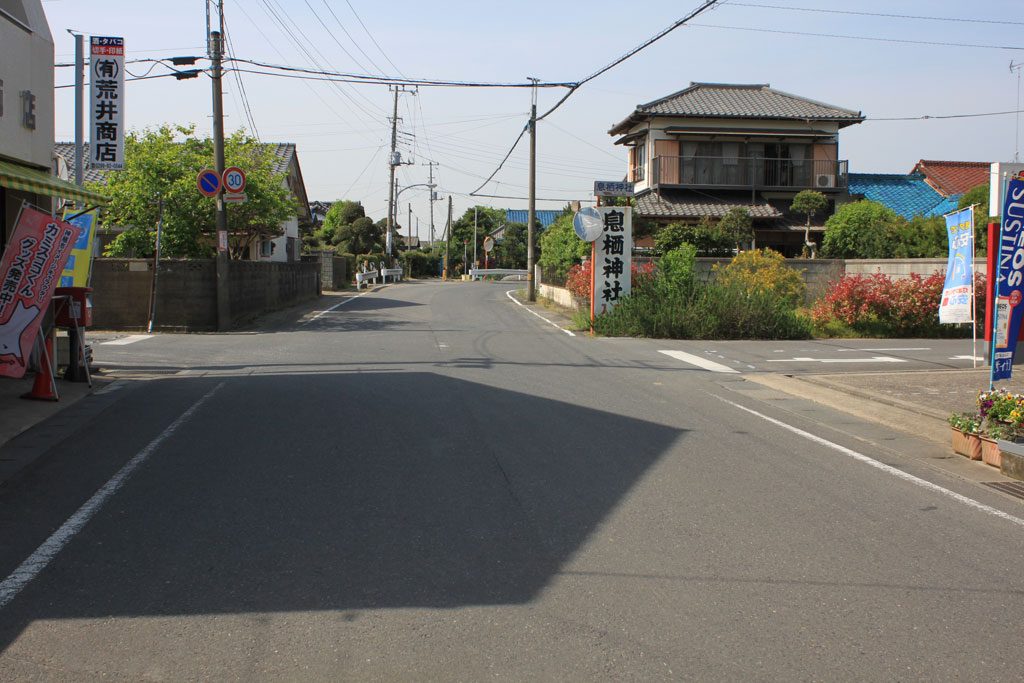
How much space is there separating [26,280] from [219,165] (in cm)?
1172

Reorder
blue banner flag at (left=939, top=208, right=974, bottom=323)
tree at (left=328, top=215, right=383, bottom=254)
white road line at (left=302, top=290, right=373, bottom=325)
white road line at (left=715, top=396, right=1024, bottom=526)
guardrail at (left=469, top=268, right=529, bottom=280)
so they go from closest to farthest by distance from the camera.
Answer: white road line at (left=715, top=396, right=1024, bottom=526)
blue banner flag at (left=939, top=208, right=974, bottom=323)
white road line at (left=302, top=290, right=373, bottom=325)
guardrail at (left=469, top=268, right=529, bottom=280)
tree at (left=328, top=215, right=383, bottom=254)

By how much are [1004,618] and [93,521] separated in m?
5.83

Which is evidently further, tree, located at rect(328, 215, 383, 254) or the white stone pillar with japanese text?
tree, located at rect(328, 215, 383, 254)

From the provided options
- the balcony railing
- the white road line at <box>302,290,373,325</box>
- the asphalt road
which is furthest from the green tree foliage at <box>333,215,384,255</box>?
the asphalt road

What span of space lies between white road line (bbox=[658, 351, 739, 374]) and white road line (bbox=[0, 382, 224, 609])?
10038 mm

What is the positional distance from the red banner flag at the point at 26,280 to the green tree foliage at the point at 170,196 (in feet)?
41.8

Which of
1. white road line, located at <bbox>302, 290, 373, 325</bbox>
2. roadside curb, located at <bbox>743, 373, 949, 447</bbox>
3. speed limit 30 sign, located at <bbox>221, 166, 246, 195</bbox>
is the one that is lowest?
roadside curb, located at <bbox>743, 373, 949, 447</bbox>

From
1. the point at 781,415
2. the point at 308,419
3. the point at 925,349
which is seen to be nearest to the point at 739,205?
the point at 925,349

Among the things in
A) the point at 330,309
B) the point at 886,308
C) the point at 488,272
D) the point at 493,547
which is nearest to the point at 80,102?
the point at 330,309

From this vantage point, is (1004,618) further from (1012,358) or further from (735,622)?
(1012,358)

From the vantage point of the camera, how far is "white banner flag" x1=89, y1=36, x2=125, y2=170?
16453 millimetres

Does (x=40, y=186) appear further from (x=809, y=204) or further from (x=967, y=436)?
(x=809, y=204)

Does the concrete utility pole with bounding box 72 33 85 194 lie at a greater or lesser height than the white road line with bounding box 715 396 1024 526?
greater

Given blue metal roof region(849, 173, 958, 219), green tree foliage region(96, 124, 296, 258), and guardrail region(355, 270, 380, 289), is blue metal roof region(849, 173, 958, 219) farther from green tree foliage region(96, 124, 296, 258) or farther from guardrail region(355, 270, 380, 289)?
green tree foliage region(96, 124, 296, 258)
